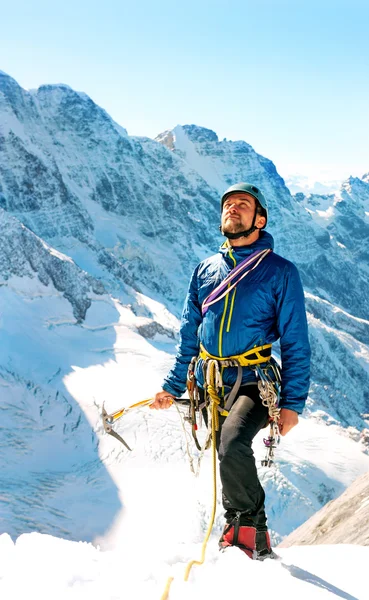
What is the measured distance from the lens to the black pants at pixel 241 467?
367 centimetres

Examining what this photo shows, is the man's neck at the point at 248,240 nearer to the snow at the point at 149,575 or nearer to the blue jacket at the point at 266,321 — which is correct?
the blue jacket at the point at 266,321

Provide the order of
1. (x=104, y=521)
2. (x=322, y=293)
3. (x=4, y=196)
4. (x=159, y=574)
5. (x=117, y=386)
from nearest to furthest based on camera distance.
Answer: (x=159, y=574), (x=104, y=521), (x=117, y=386), (x=4, y=196), (x=322, y=293)

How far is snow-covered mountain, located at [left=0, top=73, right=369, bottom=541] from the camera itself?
28047 millimetres

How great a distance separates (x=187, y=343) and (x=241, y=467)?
1473mm

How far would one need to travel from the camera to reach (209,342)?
14.1 feet

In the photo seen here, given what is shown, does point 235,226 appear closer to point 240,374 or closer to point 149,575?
point 240,374

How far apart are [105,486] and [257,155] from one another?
17922 cm

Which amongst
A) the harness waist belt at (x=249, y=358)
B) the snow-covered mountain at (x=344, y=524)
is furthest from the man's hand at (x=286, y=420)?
the snow-covered mountain at (x=344, y=524)

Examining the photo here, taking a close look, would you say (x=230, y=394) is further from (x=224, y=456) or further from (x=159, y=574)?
(x=159, y=574)

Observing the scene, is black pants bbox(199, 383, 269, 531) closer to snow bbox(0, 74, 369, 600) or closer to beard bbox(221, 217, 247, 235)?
snow bbox(0, 74, 369, 600)

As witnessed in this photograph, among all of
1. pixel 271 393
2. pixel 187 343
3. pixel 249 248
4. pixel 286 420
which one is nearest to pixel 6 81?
pixel 187 343

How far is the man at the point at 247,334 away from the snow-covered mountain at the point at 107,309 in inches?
843

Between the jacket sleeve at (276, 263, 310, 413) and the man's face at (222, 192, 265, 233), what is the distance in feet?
1.92

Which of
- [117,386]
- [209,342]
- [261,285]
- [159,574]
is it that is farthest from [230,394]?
[117,386]
